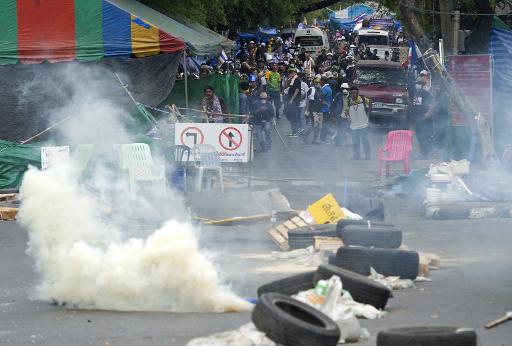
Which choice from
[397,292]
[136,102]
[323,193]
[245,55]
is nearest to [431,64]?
[323,193]

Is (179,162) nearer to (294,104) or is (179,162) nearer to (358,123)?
(358,123)

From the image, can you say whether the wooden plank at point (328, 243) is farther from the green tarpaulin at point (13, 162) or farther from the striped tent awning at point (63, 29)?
the striped tent awning at point (63, 29)

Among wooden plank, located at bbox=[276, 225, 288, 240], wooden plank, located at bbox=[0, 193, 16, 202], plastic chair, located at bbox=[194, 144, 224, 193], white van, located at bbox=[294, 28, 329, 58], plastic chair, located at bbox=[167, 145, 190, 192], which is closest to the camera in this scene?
wooden plank, located at bbox=[276, 225, 288, 240]

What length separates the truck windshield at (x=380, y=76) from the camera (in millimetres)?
34031

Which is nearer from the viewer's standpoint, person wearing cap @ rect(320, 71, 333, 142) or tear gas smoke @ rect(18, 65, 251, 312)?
tear gas smoke @ rect(18, 65, 251, 312)

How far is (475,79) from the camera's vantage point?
67.6 ft

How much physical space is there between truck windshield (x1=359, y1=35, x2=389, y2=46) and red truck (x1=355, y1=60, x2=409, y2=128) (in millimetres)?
26116

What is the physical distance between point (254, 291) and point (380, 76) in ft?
83.0

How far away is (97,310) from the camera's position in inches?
360

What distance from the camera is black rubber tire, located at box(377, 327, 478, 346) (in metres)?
6.62

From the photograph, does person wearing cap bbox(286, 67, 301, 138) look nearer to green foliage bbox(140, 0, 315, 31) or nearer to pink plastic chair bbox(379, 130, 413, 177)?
green foliage bbox(140, 0, 315, 31)

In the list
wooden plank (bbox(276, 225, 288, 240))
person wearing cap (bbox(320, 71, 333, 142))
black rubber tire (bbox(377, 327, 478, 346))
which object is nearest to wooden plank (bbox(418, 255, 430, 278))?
wooden plank (bbox(276, 225, 288, 240))

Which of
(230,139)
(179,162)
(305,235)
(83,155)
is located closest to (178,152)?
(179,162)

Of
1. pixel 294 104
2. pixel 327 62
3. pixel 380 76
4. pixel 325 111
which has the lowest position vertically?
pixel 325 111
